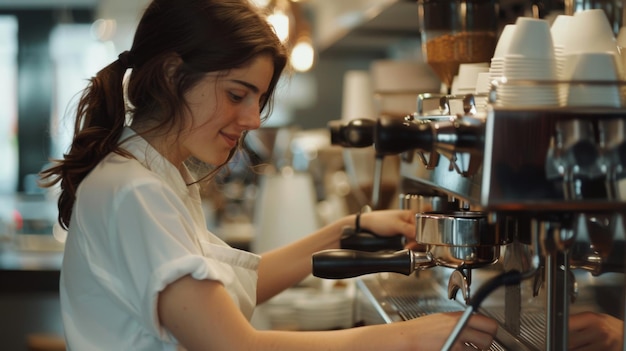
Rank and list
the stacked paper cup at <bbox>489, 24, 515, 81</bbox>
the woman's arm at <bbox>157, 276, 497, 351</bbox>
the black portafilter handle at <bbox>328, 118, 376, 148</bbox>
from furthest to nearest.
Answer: the black portafilter handle at <bbox>328, 118, 376, 148</bbox> < the woman's arm at <bbox>157, 276, 497, 351</bbox> < the stacked paper cup at <bbox>489, 24, 515, 81</bbox>

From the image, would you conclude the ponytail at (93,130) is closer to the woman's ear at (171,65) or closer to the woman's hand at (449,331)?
the woman's ear at (171,65)

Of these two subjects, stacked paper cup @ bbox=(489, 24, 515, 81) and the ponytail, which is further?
the ponytail

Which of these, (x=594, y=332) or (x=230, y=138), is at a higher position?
(x=230, y=138)

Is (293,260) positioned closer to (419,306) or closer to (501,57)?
(419,306)

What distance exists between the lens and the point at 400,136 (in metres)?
0.77

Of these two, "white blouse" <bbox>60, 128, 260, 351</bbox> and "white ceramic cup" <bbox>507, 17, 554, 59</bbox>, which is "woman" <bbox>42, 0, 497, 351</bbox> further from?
"white ceramic cup" <bbox>507, 17, 554, 59</bbox>

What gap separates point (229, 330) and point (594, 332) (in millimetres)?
381

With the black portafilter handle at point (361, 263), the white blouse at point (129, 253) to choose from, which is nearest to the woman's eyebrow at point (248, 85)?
the white blouse at point (129, 253)

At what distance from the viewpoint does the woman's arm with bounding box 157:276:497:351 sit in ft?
2.98

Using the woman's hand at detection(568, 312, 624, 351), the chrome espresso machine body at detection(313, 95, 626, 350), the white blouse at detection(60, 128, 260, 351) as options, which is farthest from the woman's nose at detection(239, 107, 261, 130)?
the woman's hand at detection(568, 312, 624, 351)

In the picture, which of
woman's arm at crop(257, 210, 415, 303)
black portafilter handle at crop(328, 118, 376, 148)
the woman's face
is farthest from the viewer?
woman's arm at crop(257, 210, 415, 303)

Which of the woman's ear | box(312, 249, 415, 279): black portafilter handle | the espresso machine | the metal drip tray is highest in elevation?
the woman's ear

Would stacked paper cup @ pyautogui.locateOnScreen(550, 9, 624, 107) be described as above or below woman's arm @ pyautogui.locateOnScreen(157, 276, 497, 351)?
above

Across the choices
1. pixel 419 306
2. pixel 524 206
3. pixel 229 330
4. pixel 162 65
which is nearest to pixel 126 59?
pixel 162 65
